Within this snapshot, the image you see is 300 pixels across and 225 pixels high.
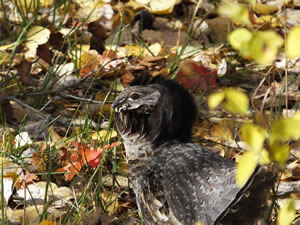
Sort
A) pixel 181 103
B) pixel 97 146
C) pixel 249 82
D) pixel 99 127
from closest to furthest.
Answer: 1. pixel 181 103
2. pixel 97 146
3. pixel 99 127
4. pixel 249 82

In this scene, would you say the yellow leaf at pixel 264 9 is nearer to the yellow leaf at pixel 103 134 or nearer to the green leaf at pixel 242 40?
the yellow leaf at pixel 103 134

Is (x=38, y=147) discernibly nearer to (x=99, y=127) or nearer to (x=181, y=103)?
(x=99, y=127)

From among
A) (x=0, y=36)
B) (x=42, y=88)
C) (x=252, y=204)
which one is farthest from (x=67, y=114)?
(x=252, y=204)

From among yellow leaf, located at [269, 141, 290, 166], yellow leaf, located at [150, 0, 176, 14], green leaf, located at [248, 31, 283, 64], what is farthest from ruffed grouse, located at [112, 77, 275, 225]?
yellow leaf, located at [150, 0, 176, 14]

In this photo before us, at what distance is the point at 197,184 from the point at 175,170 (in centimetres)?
23

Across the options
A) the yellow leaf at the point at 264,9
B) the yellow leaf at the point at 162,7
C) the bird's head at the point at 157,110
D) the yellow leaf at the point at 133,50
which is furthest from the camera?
the yellow leaf at the point at 264,9

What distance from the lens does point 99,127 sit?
4305mm

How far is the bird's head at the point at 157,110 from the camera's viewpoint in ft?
11.2

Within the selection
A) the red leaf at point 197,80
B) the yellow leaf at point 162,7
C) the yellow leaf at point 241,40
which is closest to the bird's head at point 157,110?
the red leaf at point 197,80

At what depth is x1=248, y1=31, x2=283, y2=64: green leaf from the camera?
1.51 metres

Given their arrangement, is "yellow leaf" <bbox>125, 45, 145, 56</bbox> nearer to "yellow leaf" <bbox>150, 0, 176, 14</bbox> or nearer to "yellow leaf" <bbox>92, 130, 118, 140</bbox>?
"yellow leaf" <bbox>150, 0, 176, 14</bbox>

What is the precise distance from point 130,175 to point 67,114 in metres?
1.32

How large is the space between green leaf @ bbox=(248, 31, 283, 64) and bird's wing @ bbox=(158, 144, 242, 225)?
3.51 feet

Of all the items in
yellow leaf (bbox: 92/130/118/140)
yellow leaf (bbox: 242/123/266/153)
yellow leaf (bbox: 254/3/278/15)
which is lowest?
yellow leaf (bbox: 92/130/118/140)
